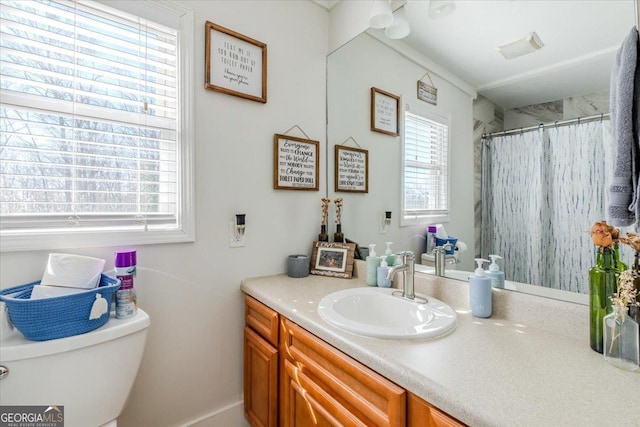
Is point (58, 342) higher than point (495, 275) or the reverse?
the reverse

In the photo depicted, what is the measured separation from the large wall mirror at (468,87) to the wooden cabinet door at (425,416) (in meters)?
0.64

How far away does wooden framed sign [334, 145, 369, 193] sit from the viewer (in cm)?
179

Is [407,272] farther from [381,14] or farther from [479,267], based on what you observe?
[381,14]

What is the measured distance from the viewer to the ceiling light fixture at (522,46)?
42.8 inches

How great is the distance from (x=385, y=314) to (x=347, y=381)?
0.44 m

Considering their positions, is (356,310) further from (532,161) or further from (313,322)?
(532,161)

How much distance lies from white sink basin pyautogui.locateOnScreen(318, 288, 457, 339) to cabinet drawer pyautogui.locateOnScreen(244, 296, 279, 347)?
0.82 feet

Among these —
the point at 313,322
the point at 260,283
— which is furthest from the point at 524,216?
the point at 260,283

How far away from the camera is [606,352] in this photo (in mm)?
780

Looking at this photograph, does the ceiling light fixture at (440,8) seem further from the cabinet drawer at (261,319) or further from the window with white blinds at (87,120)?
the cabinet drawer at (261,319)

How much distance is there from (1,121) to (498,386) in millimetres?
1737

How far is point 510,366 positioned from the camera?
29.9 inches

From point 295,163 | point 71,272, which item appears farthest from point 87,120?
point 295,163

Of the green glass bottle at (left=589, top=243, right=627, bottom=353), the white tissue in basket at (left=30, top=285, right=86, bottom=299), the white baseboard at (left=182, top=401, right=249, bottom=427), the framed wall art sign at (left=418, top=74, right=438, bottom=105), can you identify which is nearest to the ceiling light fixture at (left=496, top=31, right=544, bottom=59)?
the framed wall art sign at (left=418, top=74, right=438, bottom=105)
